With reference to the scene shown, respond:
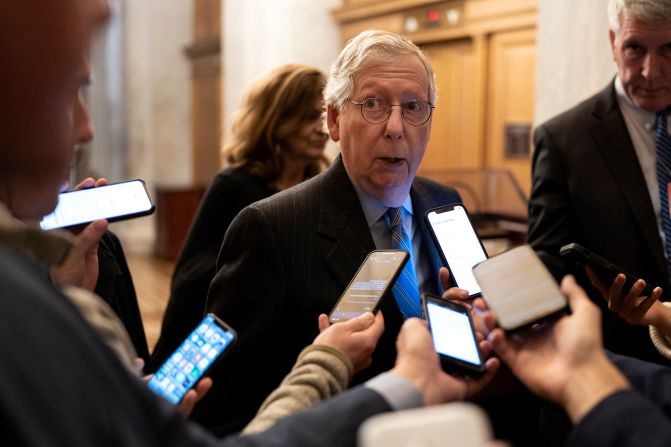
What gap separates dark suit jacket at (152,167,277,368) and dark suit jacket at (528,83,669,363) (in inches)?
48.9

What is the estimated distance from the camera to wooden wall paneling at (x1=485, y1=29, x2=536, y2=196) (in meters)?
6.39

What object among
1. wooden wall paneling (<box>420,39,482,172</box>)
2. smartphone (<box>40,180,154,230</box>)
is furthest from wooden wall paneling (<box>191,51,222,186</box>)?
smartphone (<box>40,180,154,230</box>)

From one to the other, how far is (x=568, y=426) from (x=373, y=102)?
0.97 meters

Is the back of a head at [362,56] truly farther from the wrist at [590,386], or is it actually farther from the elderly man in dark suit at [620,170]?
the wrist at [590,386]

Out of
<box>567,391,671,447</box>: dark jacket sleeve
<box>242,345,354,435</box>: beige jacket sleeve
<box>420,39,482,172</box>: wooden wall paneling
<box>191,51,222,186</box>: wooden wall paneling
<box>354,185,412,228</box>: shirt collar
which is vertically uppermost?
<box>567,391,671,447</box>: dark jacket sleeve

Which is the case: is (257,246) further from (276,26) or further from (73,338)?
(276,26)

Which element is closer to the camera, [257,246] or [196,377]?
[196,377]

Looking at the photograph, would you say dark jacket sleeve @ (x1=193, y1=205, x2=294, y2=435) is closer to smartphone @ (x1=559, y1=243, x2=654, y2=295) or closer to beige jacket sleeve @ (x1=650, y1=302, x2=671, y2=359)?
smartphone @ (x1=559, y1=243, x2=654, y2=295)

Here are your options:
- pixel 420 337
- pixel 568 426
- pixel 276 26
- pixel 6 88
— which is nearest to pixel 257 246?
pixel 420 337

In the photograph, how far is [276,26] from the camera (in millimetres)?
7910

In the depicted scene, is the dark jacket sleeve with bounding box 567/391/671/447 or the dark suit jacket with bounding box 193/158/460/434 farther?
the dark suit jacket with bounding box 193/158/460/434

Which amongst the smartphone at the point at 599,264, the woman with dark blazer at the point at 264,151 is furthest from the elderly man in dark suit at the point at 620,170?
the woman with dark blazer at the point at 264,151

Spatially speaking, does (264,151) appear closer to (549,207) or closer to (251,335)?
(549,207)

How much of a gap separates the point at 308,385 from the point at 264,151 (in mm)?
2373
